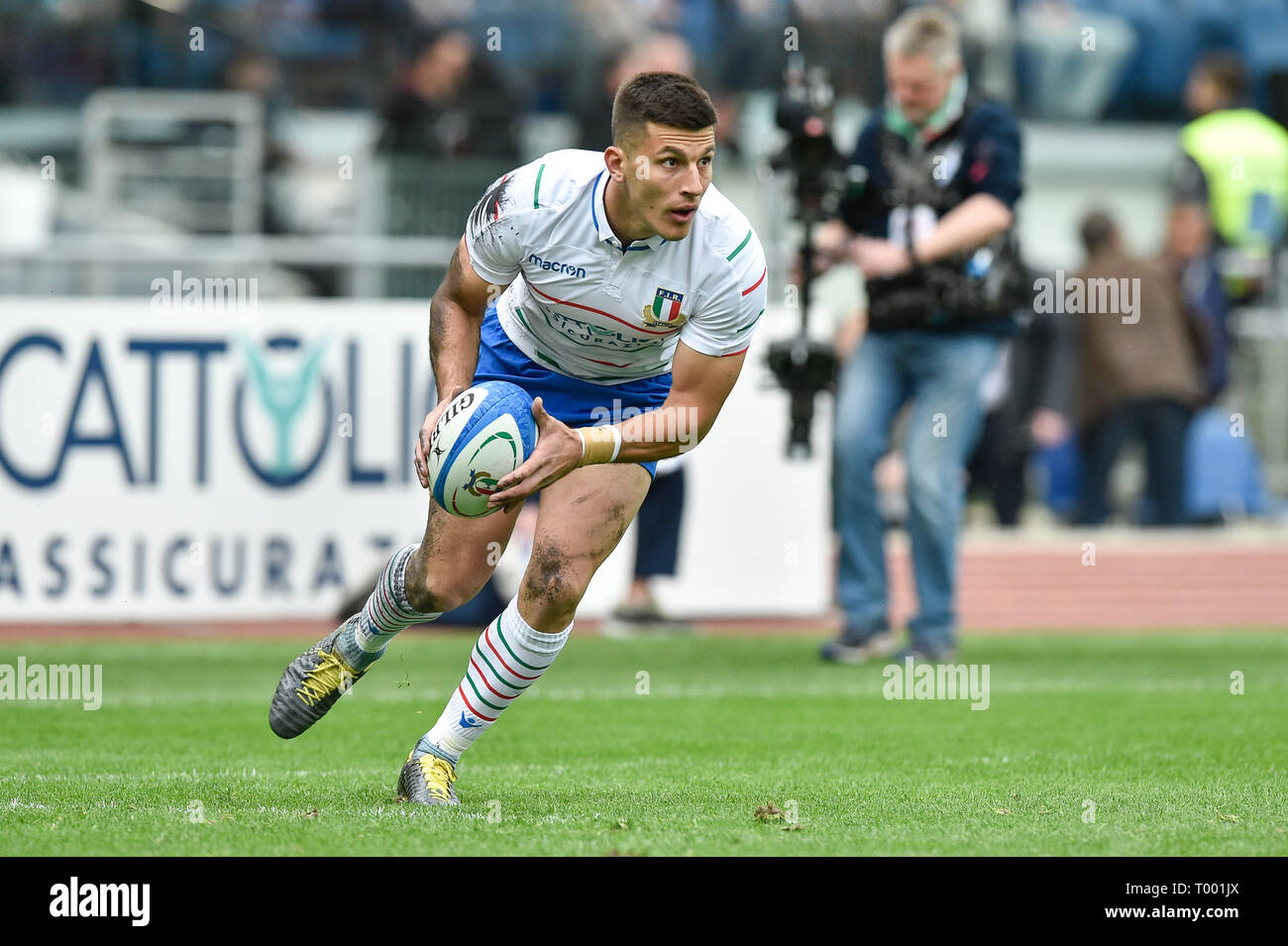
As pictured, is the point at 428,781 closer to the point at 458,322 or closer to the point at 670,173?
the point at 458,322

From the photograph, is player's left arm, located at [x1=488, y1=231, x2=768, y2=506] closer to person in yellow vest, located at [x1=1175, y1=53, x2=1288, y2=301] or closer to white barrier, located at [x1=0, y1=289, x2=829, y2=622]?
white barrier, located at [x1=0, y1=289, x2=829, y2=622]

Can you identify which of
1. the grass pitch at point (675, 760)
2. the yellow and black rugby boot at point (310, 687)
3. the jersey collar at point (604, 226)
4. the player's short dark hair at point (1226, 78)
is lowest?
the grass pitch at point (675, 760)

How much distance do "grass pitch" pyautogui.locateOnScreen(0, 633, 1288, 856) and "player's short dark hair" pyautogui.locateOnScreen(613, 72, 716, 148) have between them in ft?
6.31

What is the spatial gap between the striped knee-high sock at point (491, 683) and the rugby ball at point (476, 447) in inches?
14.7

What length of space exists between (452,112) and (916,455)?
5.24 metres

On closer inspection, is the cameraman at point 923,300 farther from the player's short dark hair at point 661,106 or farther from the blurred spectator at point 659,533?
the player's short dark hair at point 661,106

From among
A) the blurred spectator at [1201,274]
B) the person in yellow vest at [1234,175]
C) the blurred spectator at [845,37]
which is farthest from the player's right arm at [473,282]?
the blurred spectator at [845,37]

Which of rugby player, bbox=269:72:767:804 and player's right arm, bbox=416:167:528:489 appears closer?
rugby player, bbox=269:72:767:804

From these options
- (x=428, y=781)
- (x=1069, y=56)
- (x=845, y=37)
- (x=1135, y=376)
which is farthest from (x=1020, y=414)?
(x=428, y=781)

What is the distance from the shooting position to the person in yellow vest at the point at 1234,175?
14.4 m

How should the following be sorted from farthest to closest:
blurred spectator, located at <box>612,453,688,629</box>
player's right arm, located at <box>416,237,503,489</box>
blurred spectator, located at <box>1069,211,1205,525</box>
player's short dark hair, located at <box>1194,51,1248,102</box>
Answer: player's short dark hair, located at <box>1194,51,1248,102</box> < blurred spectator, located at <box>1069,211,1205,525</box> < blurred spectator, located at <box>612,453,688,629</box> < player's right arm, located at <box>416,237,503,489</box>

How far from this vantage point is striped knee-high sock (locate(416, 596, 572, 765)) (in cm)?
570

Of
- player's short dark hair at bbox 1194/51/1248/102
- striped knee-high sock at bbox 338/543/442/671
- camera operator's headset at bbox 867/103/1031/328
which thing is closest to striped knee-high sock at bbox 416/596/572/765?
striped knee-high sock at bbox 338/543/442/671
